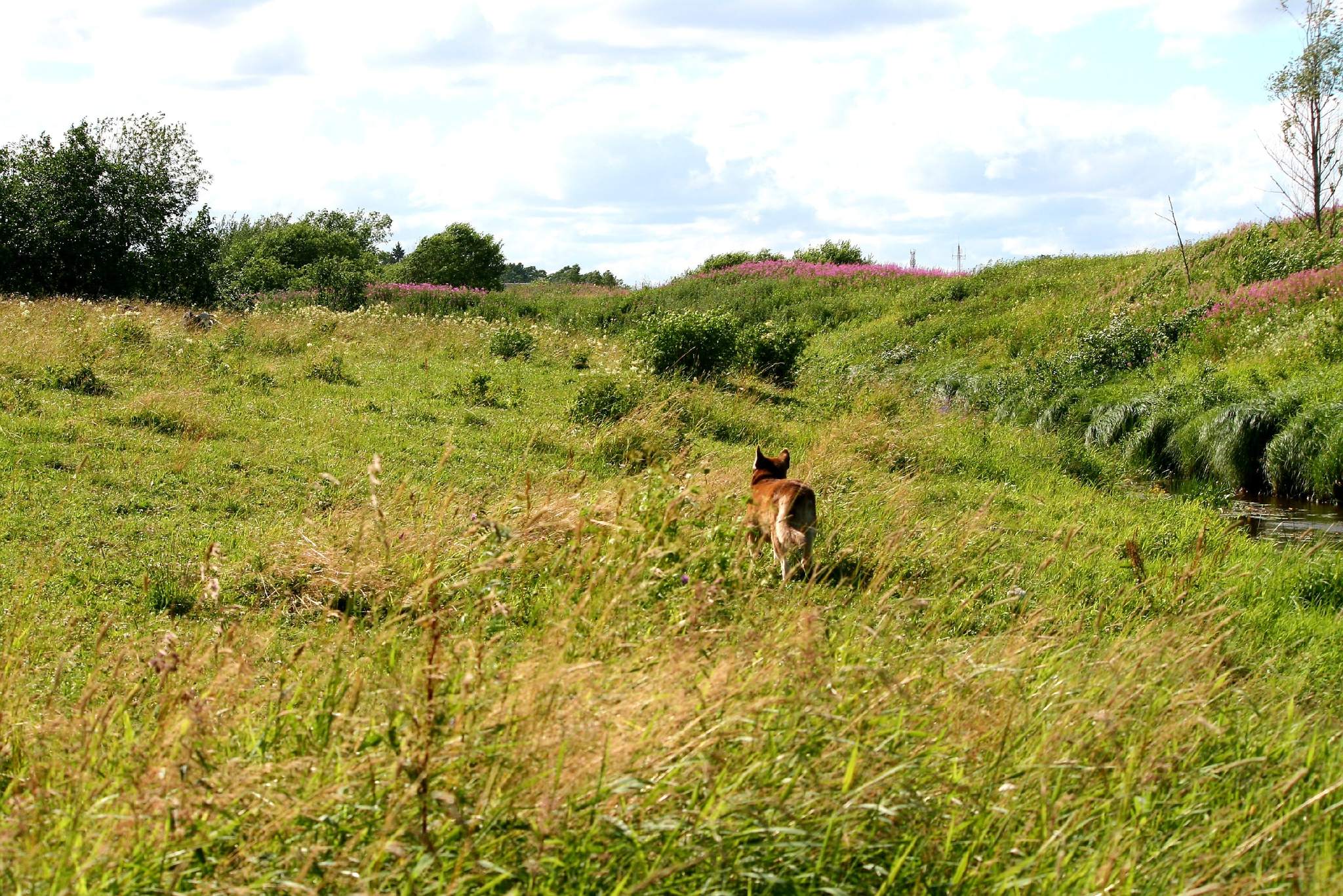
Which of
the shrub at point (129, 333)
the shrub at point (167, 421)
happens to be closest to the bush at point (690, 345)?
the shrub at point (129, 333)

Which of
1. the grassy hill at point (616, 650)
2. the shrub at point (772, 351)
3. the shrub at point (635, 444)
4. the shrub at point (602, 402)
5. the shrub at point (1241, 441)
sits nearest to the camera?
the grassy hill at point (616, 650)

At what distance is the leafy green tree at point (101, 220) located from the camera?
27.5 metres

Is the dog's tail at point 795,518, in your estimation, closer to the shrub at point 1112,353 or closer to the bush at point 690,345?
the bush at point 690,345

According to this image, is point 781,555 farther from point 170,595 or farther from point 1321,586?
point 1321,586

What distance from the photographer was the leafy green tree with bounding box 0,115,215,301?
90.2 ft

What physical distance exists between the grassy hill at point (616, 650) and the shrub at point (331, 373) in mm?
166

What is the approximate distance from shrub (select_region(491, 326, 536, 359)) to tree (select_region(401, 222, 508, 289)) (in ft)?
108

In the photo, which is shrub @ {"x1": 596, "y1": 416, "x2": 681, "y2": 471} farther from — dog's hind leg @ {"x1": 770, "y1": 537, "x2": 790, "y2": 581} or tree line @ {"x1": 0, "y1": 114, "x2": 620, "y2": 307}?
tree line @ {"x1": 0, "y1": 114, "x2": 620, "y2": 307}

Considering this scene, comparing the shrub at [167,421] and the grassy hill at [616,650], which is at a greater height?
the shrub at [167,421]

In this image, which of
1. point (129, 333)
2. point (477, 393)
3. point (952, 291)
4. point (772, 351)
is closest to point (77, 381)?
point (129, 333)

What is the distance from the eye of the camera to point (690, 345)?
702 inches

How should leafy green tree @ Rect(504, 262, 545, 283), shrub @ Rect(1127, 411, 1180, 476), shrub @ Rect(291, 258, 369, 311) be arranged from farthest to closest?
1. leafy green tree @ Rect(504, 262, 545, 283)
2. shrub @ Rect(291, 258, 369, 311)
3. shrub @ Rect(1127, 411, 1180, 476)

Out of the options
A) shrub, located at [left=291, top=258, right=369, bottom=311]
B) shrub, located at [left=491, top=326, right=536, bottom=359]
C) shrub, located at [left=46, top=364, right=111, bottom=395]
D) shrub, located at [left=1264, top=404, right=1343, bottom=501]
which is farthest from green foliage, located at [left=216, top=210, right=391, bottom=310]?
shrub, located at [left=1264, top=404, right=1343, bottom=501]

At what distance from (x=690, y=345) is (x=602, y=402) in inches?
177
